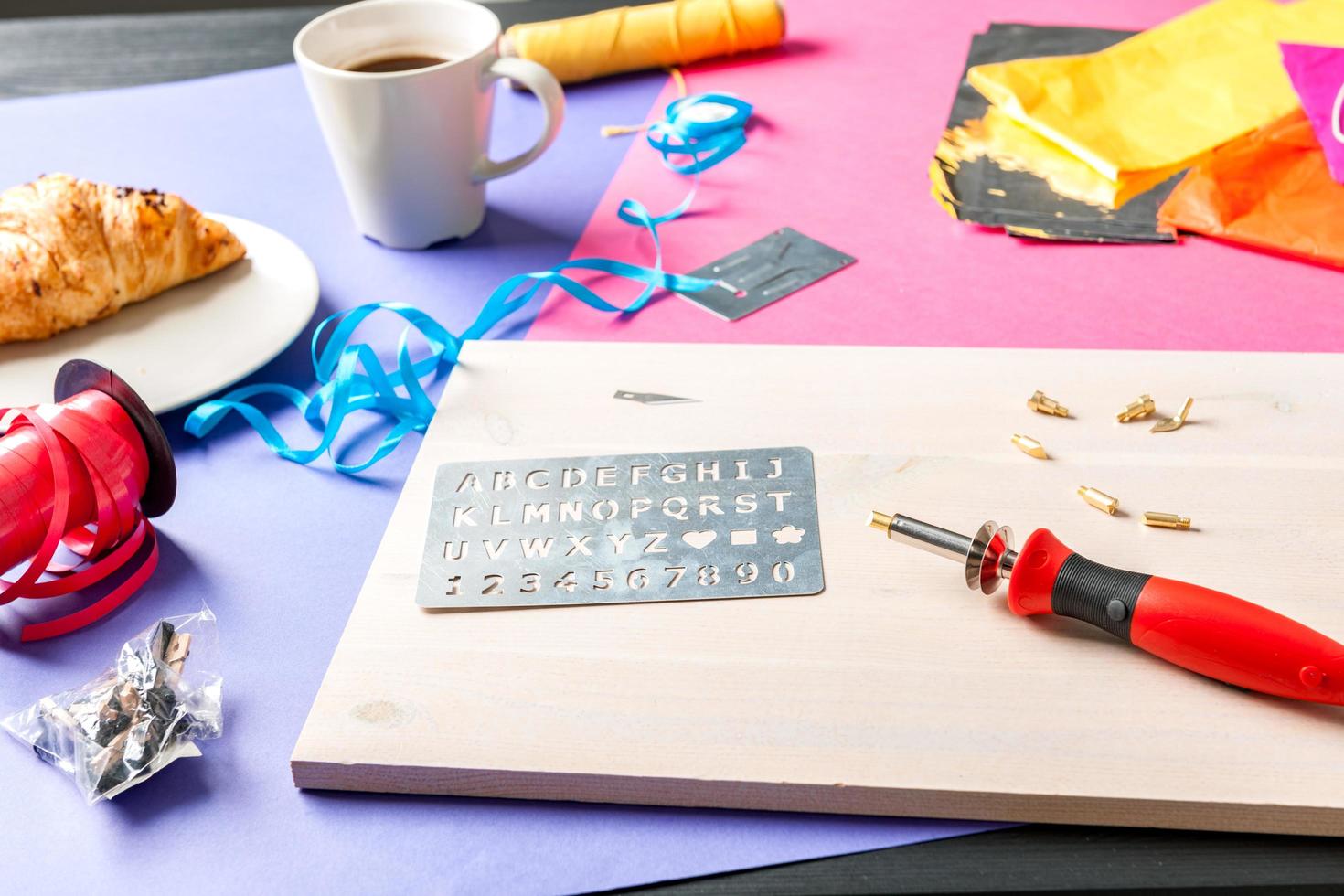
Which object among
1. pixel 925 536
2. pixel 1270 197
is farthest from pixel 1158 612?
pixel 1270 197

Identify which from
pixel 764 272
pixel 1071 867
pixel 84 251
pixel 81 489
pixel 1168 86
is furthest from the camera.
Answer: pixel 1168 86

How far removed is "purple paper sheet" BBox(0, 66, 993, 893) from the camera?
500mm

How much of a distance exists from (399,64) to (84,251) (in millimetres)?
290

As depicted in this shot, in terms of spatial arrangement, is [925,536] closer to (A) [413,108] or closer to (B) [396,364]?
(B) [396,364]

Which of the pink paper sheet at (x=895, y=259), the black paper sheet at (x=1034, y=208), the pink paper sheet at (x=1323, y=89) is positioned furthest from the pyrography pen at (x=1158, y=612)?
the pink paper sheet at (x=1323, y=89)

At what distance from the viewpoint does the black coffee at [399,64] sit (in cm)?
92

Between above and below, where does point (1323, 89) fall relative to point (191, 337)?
above

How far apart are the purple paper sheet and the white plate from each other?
3 centimetres

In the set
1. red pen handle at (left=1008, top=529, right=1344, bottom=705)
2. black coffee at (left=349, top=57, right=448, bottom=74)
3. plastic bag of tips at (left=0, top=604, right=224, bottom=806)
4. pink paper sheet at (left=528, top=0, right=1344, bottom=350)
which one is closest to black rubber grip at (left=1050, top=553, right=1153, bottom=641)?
red pen handle at (left=1008, top=529, right=1344, bottom=705)

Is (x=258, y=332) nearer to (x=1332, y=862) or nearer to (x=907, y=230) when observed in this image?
(x=907, y=230)

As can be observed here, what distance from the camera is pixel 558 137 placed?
1127 millimetres

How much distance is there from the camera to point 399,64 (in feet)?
3.03

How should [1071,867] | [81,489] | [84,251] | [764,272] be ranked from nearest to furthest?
[1071,867]
[81,489]
[84,251]
[764,272]

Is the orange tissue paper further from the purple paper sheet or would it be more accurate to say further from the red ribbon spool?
the red ribbon spool
